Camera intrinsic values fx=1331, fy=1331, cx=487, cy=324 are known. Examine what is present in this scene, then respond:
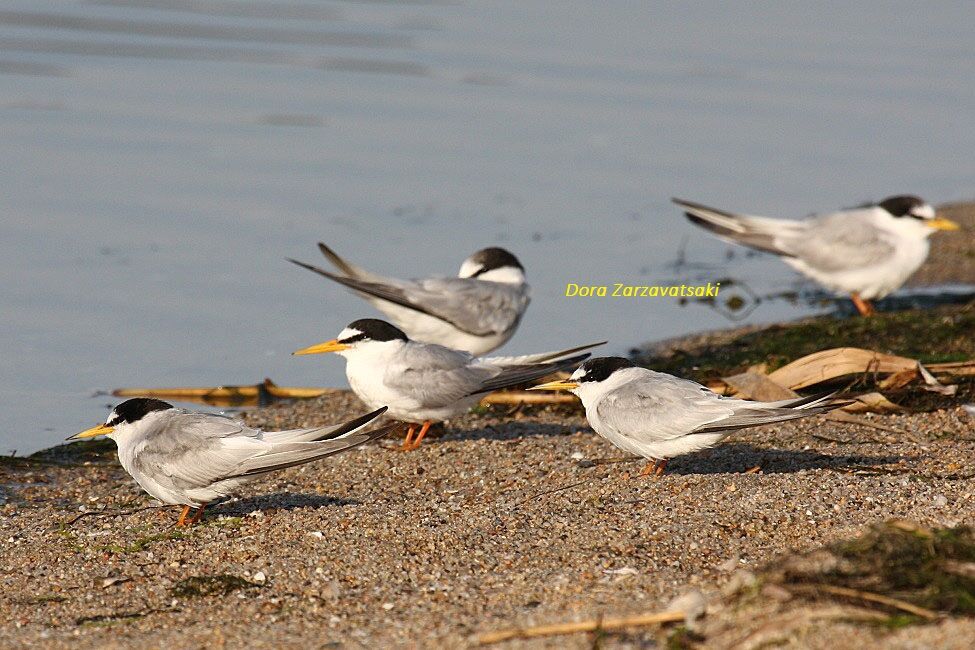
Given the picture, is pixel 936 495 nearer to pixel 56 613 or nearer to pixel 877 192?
A: pixel 56 613

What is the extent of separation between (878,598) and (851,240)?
605 centimetres

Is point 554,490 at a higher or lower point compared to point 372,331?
lower

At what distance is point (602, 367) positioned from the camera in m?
5.60

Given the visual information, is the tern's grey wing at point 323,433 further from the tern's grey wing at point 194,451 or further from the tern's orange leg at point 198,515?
the tern's orange leg at point 198,515

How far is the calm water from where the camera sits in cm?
858

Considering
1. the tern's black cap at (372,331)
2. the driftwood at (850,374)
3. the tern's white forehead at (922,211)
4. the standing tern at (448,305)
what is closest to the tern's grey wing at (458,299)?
the standing tern at (448,305)

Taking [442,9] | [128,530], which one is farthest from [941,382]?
[442,9]

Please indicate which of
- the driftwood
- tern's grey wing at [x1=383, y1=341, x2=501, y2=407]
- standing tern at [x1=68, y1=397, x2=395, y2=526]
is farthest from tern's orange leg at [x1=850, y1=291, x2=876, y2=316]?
standing tern at [x1=68, y1=397, x2=395, y2=526]

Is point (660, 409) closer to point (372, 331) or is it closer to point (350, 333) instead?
point (372, 331)

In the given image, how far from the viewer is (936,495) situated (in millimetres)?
4762

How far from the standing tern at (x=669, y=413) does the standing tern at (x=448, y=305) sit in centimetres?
218

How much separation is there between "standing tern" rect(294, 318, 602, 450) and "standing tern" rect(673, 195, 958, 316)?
3.02 m

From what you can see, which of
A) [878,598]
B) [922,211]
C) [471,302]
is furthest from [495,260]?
[878,598]

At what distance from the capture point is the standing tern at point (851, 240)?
9.03 meters
